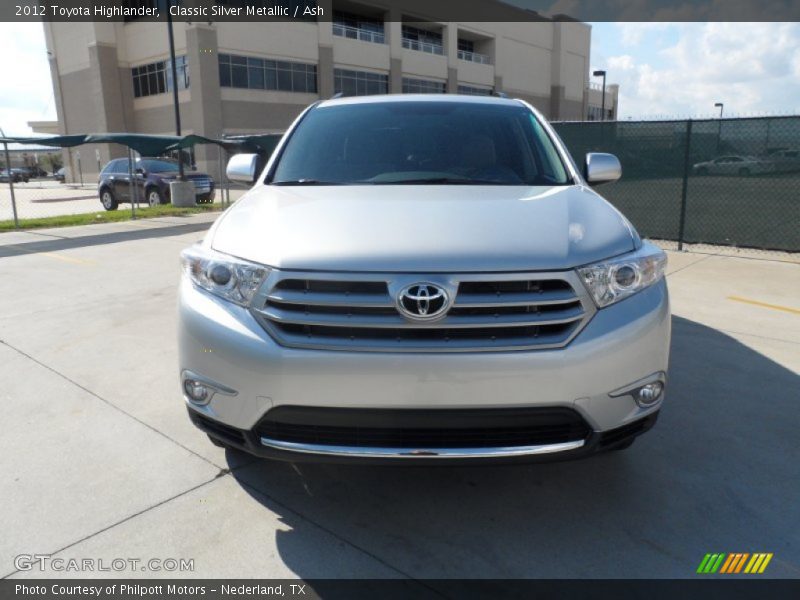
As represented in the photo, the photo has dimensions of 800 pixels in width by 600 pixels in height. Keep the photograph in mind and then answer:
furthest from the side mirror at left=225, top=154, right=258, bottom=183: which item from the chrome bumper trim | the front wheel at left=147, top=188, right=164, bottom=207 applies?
the front wheel at left=147, top=188, right=164, bottom=207

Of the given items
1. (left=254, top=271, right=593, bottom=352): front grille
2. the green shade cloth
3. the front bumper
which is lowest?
the front bumper

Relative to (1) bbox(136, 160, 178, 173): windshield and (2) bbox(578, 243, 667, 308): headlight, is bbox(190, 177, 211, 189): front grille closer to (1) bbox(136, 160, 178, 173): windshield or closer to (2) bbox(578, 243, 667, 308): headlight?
(1) bbox(136, 160, 178, 173): windshield

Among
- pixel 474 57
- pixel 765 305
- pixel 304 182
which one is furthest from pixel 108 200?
pixel 474 57

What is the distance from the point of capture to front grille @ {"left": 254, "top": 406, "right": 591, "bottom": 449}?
2.20 m

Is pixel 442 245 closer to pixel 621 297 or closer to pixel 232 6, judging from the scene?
pixel 621 297

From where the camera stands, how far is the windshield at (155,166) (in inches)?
762

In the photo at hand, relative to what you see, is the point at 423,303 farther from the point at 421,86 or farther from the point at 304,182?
the point at 421,86

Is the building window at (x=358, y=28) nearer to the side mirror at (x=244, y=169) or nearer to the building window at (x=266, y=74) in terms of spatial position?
Result: the building window at (x=266, y=74)

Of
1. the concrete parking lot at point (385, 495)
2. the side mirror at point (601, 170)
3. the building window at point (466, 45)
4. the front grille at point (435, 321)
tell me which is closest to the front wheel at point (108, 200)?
the concrete parking lot at point (385, 495)

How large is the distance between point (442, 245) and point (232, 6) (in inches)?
1564

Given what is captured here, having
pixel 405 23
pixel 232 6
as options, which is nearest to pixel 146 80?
pixel 232 6

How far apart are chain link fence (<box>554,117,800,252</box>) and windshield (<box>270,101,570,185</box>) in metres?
6.58

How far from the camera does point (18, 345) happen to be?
503 cm

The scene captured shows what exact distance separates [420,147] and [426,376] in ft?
6.33
